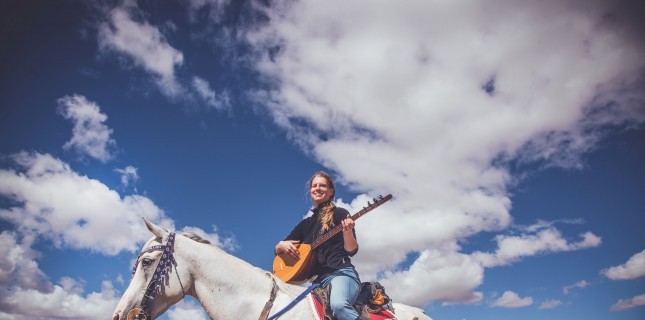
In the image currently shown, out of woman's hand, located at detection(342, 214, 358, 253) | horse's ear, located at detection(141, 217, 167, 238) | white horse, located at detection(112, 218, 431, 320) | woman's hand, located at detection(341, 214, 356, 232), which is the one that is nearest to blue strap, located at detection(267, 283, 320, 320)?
white horse, located at detection(112, 218, 431, 320)

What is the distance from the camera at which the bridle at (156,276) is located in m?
4.25

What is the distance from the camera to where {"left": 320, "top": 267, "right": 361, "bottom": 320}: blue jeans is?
4918mm

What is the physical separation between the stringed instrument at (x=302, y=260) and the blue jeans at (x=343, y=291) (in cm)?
37

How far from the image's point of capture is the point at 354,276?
548cm

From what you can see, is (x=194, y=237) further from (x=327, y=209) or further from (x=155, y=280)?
(x=327, y=209)

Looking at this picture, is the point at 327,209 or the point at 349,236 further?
the point at 327,209

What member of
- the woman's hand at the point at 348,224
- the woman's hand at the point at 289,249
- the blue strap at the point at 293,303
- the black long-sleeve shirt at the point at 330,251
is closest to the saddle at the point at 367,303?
the blue strap at the point at 293,303

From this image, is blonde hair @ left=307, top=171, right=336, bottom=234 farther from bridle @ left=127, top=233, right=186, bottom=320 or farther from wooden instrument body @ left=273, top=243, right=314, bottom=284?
bridle @ left=127, top=233, right=186, bottom=320

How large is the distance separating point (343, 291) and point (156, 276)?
109 inches

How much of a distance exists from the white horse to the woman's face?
5.79ft

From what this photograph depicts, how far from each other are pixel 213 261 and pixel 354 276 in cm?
231

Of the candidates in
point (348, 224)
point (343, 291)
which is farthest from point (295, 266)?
point (348, 224)

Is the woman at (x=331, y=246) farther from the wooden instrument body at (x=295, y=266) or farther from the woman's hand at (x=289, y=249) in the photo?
the wooden instrument body at (x=295, y=266)

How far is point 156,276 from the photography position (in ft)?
14.9
